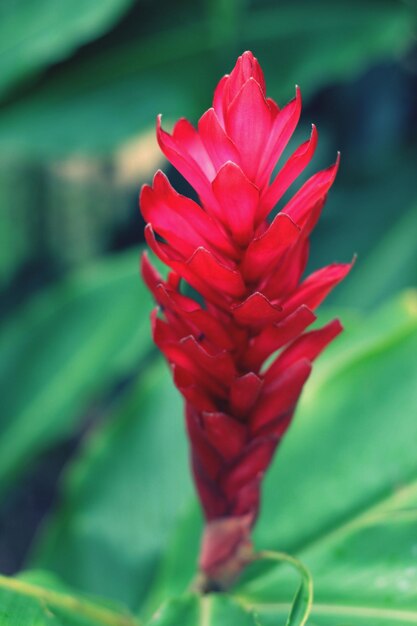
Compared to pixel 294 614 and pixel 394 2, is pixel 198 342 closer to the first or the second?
pixel 294 614

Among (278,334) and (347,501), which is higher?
(278,334)

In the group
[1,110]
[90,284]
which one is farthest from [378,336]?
[1,110]

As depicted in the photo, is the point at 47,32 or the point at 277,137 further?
the point at 47,32

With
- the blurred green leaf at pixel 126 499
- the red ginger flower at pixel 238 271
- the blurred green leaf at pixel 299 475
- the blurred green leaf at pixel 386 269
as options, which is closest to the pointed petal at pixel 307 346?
the red ginger flower at pixel 238 271

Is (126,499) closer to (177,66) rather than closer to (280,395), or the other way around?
(280,395)

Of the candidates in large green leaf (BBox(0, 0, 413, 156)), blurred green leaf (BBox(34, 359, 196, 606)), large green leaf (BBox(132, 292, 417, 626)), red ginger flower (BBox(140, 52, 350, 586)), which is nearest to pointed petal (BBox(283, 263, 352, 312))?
red ginger flower (BBox(140, 52, 350, 586))

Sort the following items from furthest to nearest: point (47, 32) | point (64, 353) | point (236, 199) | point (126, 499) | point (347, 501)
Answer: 1. point (47, 32)
2. point (64, 353)
3. point (126, 499)
4. point (347, 501)
5. point (236, 199)

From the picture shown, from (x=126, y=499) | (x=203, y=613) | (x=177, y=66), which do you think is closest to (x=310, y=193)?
(x=203, y=613)

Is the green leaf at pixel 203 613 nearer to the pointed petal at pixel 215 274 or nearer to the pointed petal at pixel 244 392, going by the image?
the pointed petal at pixel 244 392
